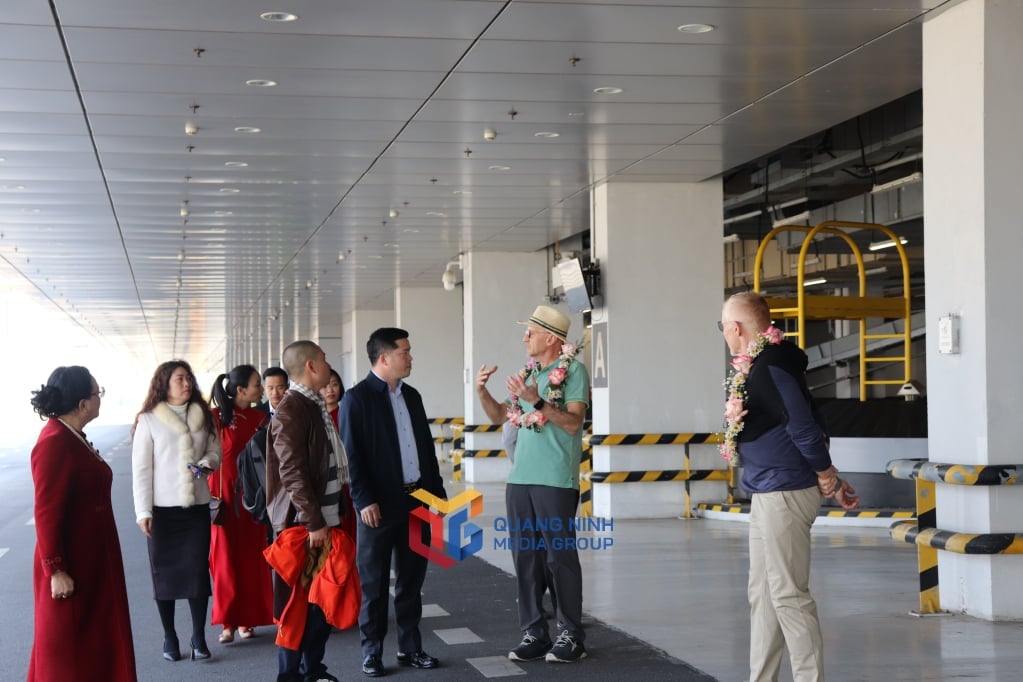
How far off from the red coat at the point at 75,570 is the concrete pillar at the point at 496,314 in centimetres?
1525

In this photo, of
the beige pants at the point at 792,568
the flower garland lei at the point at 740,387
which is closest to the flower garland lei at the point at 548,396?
the flower garland lei at the point at 740,387

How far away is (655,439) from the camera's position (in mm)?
13719

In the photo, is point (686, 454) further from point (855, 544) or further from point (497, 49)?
point (497, 49)

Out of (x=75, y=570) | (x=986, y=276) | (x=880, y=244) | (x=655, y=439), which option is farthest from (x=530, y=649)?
(x=880, y=244)

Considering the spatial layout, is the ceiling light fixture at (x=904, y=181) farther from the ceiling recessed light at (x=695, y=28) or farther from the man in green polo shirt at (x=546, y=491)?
the man in green polo shirt at (x=546, y=491)

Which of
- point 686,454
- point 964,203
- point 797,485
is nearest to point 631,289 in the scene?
point 686,454

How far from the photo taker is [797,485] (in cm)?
502

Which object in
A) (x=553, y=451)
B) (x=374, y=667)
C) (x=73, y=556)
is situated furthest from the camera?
(x=553, y=451)

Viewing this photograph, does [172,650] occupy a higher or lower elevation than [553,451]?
lower

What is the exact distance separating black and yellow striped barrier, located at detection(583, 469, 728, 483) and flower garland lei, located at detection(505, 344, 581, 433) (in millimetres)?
7175

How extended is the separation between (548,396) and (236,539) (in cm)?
231

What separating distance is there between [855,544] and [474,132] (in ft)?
16.9

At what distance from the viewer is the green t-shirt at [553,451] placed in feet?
21.0

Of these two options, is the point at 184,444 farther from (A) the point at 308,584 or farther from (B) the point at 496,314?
(B) the point at 496,314
